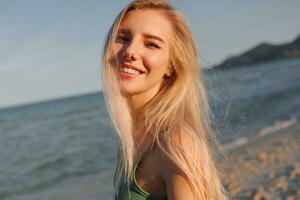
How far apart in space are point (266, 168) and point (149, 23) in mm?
7434

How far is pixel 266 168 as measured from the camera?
9266mm

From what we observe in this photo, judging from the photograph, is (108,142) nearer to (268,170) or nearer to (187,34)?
(268,170)

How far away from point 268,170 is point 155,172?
7451 mm

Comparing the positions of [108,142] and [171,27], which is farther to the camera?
[108,142]

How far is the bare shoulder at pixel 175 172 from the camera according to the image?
198 centimetres

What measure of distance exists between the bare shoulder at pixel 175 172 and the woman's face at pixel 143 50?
60 centimetres

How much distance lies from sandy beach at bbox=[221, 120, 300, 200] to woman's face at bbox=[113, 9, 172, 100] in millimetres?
4477

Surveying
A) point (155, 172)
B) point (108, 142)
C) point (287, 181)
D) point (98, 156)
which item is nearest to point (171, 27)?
point (155, 172)

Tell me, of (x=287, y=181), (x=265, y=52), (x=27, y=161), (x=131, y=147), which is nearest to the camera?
(x=131, y=147)

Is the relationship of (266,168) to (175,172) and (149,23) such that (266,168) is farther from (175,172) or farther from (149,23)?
(175,172)

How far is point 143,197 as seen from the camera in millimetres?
2150

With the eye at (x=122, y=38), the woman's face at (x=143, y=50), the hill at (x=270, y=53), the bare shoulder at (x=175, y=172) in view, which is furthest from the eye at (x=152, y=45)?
the hill at (x=270, y=53)

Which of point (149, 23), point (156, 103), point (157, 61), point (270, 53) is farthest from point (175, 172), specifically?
point (270, 53)

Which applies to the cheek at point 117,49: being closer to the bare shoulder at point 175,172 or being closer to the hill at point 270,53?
the bare shoulder at point 175,172
